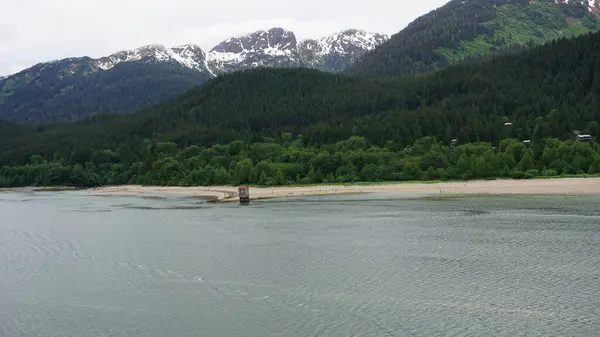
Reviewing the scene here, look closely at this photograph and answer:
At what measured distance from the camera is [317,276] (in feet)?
129

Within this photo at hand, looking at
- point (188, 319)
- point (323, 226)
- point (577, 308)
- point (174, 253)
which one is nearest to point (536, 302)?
point (577, 308)

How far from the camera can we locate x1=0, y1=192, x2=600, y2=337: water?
94.6 ft

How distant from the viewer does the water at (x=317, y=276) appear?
28844mm

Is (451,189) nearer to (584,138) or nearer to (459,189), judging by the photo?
(459,189)

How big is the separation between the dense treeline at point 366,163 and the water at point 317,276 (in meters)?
47.8

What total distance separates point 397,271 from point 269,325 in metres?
13.7

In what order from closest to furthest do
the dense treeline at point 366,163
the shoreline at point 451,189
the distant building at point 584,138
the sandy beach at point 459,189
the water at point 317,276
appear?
the water at point 317,276, the sandy beach at point 459,189, the shoreline at point 451,189, the dense treeline at point 366,163, the distant building at point 584,138

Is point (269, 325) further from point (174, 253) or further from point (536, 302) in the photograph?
point (174, 253)

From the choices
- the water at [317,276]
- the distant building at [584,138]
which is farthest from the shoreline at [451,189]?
the distant building at [584,138]

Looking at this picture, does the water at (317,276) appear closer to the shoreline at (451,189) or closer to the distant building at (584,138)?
the shoreline at (451,189)

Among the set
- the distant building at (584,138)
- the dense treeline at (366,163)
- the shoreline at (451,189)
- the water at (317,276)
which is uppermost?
the distant building at (584,138)

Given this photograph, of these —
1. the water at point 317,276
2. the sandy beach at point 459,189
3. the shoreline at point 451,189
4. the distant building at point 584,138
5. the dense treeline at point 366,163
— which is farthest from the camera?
the distant building at point 584,138

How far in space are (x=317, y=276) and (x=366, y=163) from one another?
333ft

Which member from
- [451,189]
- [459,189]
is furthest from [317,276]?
[451,189]
